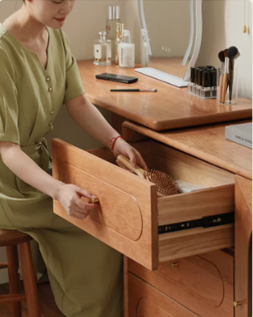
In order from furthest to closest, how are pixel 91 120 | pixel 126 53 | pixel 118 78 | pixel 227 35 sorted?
1. pixel 126 53
2. pixel 118 78
3. pixel 227 35
4. pixel 91 120

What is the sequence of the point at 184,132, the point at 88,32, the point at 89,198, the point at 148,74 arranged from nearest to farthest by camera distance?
1. the point at 89,198
2. the point at 184,132
3. the point at 148,74
4. the point at 88,32

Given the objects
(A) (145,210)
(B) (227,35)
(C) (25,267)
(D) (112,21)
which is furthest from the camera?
(D) (112,21)

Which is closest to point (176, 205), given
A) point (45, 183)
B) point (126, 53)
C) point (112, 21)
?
point (45, 183)

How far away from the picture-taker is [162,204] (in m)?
1.30

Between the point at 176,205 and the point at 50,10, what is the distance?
2.15ft

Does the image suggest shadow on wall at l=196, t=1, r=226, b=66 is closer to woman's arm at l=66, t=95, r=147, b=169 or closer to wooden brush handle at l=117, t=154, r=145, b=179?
woman's arm at l=66, t=95, r=147, b=169

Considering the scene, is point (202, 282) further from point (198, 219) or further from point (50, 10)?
point (50, 10)

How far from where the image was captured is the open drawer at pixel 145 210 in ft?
4.30

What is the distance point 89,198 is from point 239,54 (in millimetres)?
697

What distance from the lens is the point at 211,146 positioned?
1.53 meters

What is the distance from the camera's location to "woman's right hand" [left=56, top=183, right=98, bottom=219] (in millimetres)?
1486

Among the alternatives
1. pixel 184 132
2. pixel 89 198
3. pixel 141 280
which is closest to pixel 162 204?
pixel 89 198

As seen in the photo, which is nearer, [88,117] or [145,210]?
[145,210]

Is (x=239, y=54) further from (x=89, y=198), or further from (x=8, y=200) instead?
(x=8, y=200)
